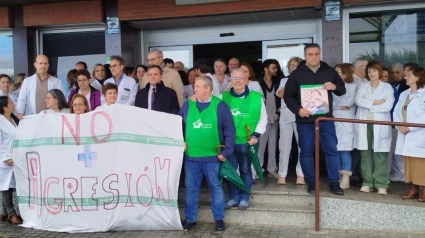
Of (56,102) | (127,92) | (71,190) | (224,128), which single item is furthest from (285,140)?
(56,102)

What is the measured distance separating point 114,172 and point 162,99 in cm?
115

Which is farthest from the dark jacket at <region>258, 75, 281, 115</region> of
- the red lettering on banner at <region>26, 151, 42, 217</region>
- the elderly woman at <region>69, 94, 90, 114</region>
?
the red lettering on banner at <region>26, 151, 42, 217</region>

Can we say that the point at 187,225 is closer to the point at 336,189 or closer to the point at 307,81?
the point at 336,189

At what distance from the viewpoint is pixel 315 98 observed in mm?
5711

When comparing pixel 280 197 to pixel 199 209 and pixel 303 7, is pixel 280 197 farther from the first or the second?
pixel 303 7

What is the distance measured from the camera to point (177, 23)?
9.18 m

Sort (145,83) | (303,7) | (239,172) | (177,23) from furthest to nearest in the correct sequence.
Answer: (177,23) → (303,7) → (145,83) → (239,172)

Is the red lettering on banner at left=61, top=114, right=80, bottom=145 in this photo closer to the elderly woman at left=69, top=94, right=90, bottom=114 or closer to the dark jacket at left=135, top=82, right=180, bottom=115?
the elderly woman at left=69, top=94, right=90, bottom=114

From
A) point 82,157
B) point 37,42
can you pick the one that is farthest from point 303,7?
point 37,42

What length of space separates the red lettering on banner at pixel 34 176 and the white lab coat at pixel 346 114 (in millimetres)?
3969

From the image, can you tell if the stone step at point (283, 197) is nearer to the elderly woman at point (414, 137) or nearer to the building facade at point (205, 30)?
the elderly woman at point (414, 137)

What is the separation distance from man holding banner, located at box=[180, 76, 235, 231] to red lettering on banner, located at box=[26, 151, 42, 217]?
1.88 metres

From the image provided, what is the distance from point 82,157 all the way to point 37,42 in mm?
5133

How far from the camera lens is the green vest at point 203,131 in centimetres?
535
